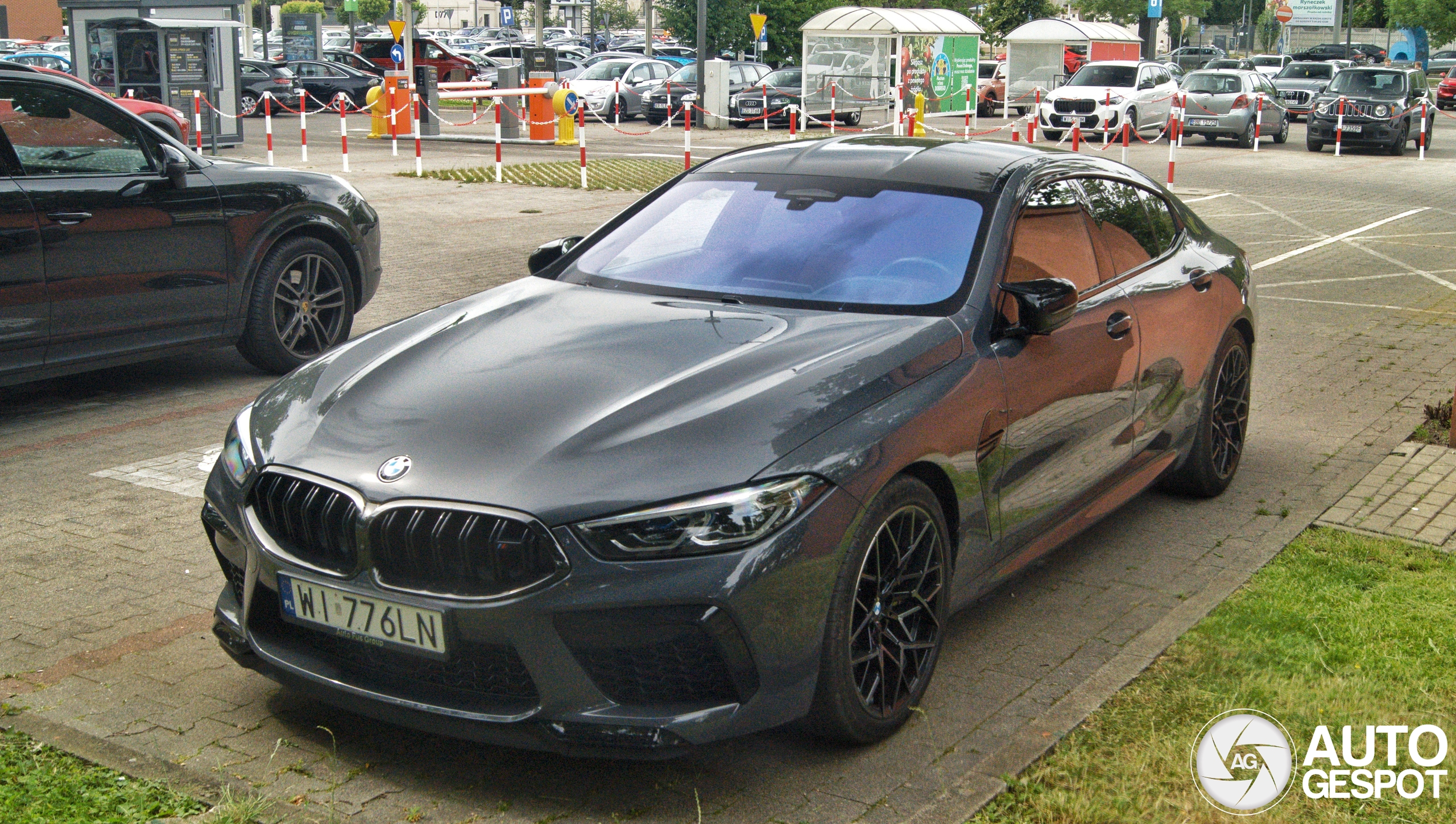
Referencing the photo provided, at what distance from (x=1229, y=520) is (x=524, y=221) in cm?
1109

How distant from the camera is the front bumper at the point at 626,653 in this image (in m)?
3.33

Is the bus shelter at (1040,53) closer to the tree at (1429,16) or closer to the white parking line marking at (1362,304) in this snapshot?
the tree at (1429,16)

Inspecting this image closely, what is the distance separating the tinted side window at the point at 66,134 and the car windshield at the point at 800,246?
3439 mm

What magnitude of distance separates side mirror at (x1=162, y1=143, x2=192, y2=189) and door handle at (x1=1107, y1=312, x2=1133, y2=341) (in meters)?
4.93

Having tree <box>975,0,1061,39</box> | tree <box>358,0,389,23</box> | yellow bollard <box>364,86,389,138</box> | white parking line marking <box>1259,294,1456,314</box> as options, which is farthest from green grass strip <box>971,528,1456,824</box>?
tree <box>358,0,389,23</box>

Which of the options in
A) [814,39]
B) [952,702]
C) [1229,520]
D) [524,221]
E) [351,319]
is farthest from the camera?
[814,39]

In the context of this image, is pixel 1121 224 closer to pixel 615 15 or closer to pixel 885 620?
pixel 885 620

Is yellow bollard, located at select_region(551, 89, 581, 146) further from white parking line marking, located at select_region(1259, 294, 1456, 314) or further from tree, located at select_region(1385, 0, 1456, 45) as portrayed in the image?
tree, located at select_region(1385, 0, 1456, 45)

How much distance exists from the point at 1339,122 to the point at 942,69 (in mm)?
15463

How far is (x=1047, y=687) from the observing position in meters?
4.36

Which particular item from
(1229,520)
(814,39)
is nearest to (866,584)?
(1229,520)

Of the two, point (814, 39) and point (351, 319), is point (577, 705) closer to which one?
point (351, 319)

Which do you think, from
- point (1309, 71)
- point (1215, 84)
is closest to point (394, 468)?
point (1215, 84)

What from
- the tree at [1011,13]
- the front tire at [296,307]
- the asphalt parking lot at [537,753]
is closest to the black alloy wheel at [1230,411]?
the asphalt parking lot at [537,753]
